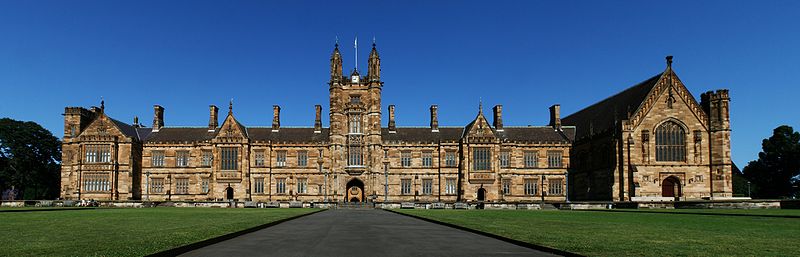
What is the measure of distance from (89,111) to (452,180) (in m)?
45.8

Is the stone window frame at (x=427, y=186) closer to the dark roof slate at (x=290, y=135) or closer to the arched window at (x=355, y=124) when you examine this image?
the arched window at (x=355, y=124)

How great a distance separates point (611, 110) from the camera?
212 ft

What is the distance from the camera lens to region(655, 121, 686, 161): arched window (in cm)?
5931

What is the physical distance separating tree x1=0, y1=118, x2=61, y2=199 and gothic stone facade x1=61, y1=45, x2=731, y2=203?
12.4 metres

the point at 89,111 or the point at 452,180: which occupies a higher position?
the point at 89,111

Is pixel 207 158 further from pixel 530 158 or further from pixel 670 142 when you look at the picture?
pixel 670 142

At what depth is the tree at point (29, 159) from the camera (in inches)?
3031

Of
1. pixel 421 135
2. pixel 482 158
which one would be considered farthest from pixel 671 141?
pixel 421 135

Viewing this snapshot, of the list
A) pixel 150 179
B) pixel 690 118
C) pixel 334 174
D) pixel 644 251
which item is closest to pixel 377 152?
pixel 334 174

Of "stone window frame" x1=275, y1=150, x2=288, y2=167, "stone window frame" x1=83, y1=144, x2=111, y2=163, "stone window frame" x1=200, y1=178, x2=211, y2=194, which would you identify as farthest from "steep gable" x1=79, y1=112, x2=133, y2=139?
"stone window frame" x1=275, y1=150, x2=288, y2=167

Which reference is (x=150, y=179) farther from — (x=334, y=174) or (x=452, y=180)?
(x=452, y=180)

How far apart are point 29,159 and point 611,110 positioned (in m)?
74.2

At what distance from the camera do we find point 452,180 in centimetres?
7056

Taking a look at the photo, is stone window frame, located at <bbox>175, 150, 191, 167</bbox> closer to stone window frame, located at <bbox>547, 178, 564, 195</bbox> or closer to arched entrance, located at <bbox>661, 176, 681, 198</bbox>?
stone window frame, located at <bbox>547, 178, 564, 195</bbox>
